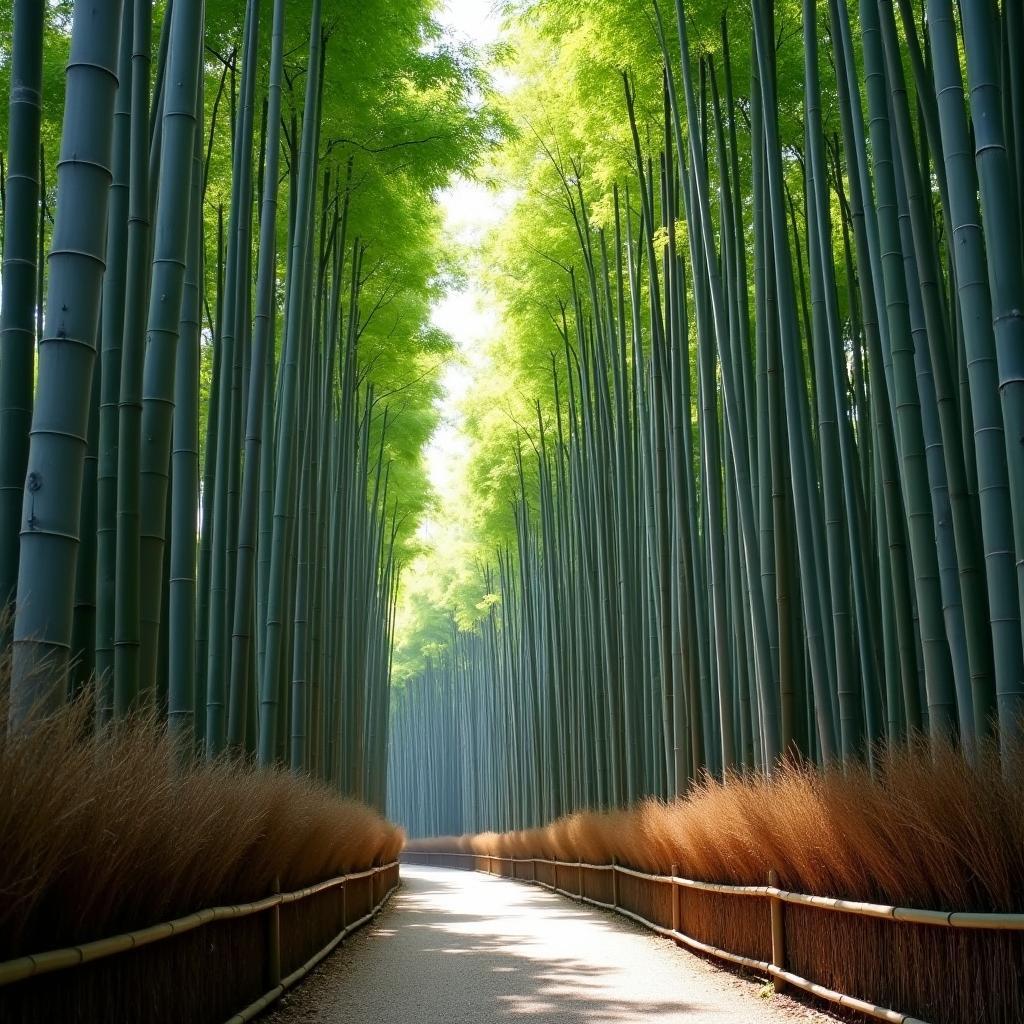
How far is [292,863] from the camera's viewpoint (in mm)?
4352

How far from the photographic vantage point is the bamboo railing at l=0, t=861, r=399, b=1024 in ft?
5.75

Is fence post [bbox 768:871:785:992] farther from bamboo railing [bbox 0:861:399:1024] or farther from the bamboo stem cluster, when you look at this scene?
the bamboo stem cluster

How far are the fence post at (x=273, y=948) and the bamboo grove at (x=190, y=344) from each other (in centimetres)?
62

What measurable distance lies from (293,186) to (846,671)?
4180 millimetres

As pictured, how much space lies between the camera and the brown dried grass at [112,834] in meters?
1.69

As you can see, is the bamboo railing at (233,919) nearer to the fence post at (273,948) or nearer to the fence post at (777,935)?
the fence post at (273,948)

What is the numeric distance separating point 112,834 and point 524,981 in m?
2.97

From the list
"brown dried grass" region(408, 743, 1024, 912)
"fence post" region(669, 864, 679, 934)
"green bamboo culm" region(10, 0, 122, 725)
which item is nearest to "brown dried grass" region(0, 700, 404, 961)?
"green bamboo culm" region(10, 0, 122, 725)

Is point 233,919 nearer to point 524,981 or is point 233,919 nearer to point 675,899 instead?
point 524,981

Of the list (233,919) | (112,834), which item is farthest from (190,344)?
(112,834)

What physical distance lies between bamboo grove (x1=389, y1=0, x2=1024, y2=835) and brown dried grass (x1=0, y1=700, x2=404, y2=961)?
Answer: 190 cm

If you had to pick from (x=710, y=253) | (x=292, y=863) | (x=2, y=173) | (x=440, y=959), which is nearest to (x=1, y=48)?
(x=2, y=173)

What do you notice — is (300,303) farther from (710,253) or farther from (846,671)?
(846,671)

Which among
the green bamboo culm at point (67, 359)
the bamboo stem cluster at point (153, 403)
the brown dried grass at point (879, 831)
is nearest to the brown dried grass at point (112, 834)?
the bamboo stem cluster at point (153, 403)
